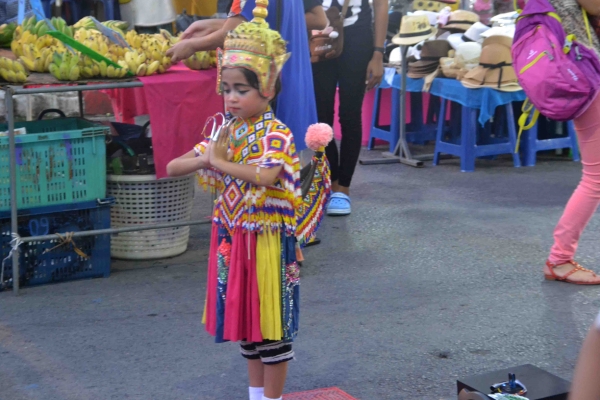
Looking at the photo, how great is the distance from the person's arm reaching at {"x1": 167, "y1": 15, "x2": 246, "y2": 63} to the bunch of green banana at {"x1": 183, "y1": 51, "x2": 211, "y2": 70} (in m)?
0.16

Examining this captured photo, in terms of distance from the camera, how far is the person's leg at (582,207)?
4074 mm

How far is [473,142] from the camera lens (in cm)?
735

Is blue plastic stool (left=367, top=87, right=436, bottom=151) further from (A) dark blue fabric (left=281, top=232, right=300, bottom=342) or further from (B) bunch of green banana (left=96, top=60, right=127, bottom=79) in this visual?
(A) dark blue fabric (left=281, top=232, right=300, bottom=342)

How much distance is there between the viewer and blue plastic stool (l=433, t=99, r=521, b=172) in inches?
288

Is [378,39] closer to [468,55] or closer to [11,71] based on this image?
[468,55]

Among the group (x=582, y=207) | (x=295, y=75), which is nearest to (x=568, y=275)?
(x=582, y=207)

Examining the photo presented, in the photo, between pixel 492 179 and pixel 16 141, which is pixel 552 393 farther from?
pixel 492 179

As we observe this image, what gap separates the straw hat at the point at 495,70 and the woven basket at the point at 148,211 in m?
3.38

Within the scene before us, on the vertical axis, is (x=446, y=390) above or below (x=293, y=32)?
below

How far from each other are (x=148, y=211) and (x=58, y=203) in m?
0.55

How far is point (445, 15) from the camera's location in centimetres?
838

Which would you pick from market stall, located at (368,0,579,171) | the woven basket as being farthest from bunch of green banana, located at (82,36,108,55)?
market stall, located at (368,0,579,171)

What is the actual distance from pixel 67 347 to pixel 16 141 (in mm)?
1207

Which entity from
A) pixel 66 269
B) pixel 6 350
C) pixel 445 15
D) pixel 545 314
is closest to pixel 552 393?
pixel 545 314
